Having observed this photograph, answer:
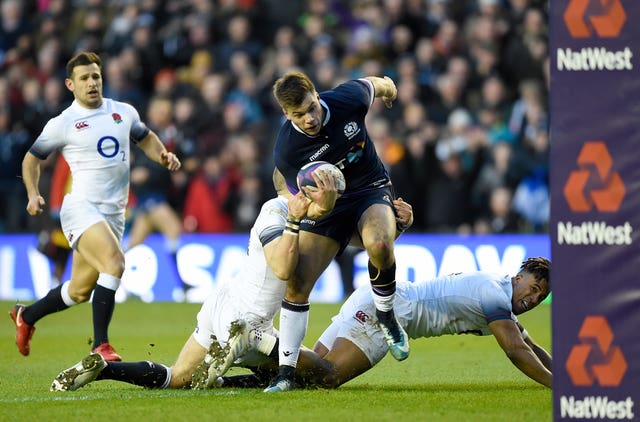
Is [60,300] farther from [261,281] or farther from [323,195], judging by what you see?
[323,195]

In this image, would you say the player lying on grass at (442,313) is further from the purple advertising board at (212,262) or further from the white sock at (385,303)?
the purple advertising board at (212,262)

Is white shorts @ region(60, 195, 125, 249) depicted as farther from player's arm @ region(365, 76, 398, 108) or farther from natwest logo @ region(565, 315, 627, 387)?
natwest logo @ region(565, 315, 627, 387)

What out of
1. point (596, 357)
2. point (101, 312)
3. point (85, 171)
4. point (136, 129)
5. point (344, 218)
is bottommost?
point (596, 357)

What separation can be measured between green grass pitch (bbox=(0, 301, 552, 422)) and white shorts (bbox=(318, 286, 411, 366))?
0.98ft

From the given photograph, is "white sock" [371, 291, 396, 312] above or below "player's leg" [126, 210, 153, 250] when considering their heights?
below

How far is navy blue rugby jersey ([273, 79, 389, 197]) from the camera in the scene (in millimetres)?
8477

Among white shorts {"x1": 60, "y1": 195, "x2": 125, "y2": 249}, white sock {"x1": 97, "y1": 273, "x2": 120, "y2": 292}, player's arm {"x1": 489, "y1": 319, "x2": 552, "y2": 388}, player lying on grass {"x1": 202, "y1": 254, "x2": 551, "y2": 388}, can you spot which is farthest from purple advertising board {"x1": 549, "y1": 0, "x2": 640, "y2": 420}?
white shorts {"x1": 60, "y1": 195, "x2": 125, "y2": 249}

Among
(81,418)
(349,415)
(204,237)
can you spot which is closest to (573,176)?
(349,415)

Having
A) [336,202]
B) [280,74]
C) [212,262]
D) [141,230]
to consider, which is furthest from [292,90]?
[280,74]

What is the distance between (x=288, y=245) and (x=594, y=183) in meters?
2.67

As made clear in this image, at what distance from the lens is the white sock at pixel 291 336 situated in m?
8.16

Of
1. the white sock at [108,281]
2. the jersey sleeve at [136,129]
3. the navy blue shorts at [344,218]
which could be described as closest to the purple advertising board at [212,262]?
the jersey sleeve at [136,129]

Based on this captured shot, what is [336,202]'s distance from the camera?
341 inches

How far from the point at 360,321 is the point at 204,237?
9269 millimetres
